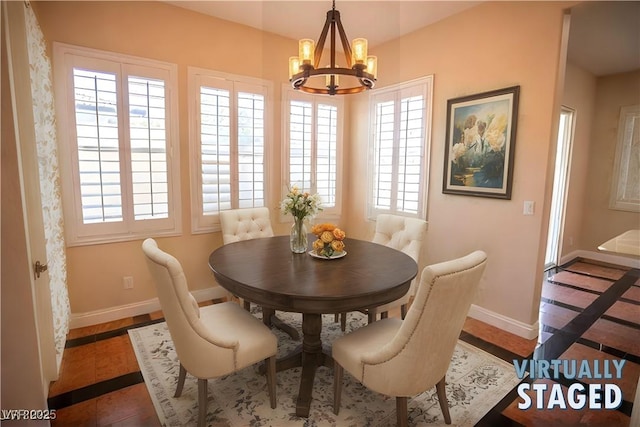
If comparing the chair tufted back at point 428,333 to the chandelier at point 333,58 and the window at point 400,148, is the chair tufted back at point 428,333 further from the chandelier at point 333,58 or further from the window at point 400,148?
the window at point 400,148

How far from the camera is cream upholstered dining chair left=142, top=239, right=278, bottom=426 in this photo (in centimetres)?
147

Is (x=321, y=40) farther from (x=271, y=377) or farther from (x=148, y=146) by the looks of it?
(x=271, y=377)

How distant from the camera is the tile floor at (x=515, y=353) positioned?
1.81 meters

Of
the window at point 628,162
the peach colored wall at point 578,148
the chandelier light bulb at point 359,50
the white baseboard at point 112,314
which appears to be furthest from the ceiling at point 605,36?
the white baseboard at point 112,314

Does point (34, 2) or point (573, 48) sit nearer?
point (34, 2)

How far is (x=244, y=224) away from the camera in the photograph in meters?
3.14

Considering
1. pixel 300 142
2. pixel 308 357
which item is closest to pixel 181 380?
pixel 308 357

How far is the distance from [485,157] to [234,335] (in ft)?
8.24

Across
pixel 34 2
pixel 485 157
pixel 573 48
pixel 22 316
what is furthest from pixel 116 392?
pixel 573 48

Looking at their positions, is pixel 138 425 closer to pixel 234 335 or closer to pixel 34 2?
pixel 234 335

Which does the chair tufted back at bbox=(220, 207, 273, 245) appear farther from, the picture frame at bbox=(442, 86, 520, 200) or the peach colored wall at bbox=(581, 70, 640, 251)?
the peach colored wall at bbox=(581, 70, 640, 251)

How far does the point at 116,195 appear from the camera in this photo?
110 inches

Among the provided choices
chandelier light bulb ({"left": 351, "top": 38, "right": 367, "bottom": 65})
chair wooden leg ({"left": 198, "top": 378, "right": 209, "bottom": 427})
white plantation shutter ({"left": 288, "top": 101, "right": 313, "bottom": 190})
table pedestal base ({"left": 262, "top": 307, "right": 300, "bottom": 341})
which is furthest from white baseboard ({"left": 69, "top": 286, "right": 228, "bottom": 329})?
chandelier light bulb ({"left": 351, "top": 38, "right": 367, "bottom": 65})

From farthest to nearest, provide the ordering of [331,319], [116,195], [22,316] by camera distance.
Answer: [331,319] → [116,195] → [22,316]
